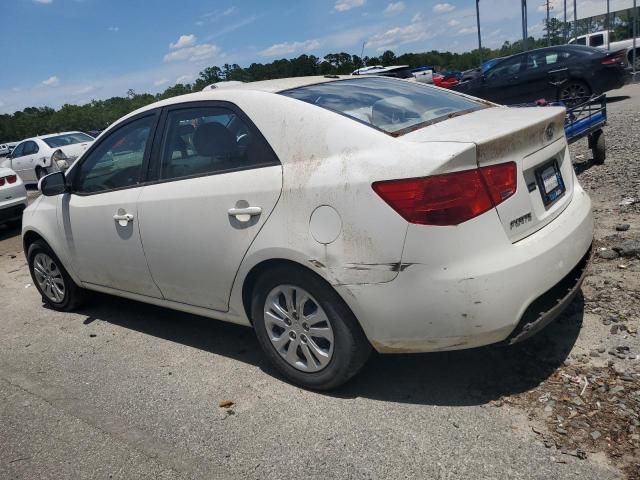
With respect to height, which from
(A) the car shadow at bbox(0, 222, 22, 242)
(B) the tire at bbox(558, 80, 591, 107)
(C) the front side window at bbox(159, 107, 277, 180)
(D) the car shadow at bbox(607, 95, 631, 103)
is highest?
(C) the front side window at bbox(159, 107, 277, 180)

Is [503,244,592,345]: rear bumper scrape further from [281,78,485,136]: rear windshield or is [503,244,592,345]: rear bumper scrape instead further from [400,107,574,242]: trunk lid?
[281,78,485,136]: rear windshield

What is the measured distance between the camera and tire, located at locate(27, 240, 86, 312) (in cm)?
507

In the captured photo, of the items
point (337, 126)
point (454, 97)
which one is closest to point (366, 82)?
point (454, 97)

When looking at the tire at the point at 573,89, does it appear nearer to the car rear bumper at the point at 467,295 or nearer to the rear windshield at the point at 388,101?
the rear windshield at the point at 388,101

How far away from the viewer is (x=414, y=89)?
3912 millimetres

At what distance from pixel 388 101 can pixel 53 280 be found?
11.7 feet

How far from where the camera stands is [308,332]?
3148 mm

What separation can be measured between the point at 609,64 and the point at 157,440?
13.9 metres

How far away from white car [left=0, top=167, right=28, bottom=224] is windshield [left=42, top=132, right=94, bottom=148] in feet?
23.0

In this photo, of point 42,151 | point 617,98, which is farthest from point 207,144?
point 617,98

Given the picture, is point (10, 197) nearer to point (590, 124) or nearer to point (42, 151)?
point (42, 151)

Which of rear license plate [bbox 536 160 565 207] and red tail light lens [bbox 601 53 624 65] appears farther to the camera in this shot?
red tail light lens [bbox 601 53 624 65]

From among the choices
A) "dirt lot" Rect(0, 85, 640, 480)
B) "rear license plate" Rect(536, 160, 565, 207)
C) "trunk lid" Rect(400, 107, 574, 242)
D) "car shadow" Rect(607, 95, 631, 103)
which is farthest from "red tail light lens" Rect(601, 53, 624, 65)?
"rear license plate" Rect(536, 160, 565, 207)

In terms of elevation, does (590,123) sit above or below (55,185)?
below
